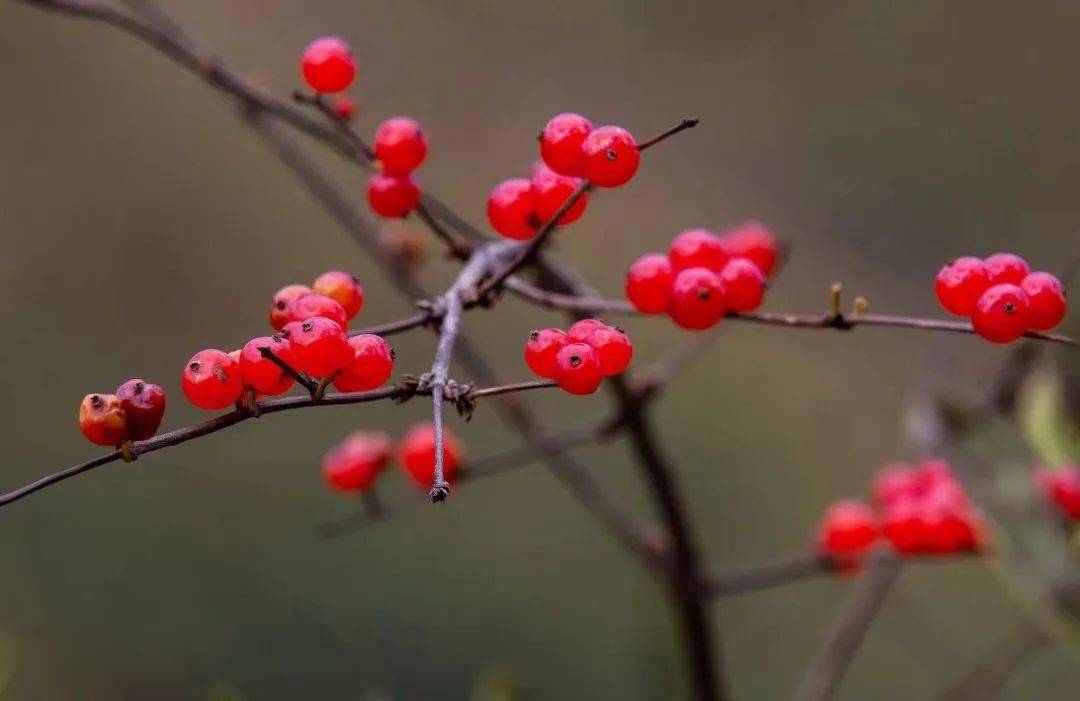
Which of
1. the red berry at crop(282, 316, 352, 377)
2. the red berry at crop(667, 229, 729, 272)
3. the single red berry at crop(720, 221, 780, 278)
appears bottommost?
the red berry at crop(282, 316, 352, 377)

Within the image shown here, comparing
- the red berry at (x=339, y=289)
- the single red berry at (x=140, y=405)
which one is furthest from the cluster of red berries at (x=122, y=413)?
the red berry at (x=339, y=289)

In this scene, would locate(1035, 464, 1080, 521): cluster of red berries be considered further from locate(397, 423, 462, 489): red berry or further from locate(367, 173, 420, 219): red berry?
locate(367, 173, 420, 219): red berry

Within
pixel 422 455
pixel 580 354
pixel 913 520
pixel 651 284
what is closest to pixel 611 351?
pixel 580 354

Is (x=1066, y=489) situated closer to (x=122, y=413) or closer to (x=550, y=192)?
(x=550, y=192)

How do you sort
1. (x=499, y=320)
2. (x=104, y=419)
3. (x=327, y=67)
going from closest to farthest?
(x=104, y=419) → (x=327, y=67) → (x=499, y=320)

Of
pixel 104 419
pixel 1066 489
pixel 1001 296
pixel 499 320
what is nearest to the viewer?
pixel 104 419

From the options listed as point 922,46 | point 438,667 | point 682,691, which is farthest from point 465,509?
point 922,46

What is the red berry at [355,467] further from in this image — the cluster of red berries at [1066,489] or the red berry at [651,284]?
the cluster of red berries at [1066,489]

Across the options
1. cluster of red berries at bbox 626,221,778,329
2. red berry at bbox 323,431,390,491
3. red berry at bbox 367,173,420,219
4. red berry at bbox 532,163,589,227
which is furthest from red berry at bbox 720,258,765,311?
red berry at bbox 323,431,390,491
